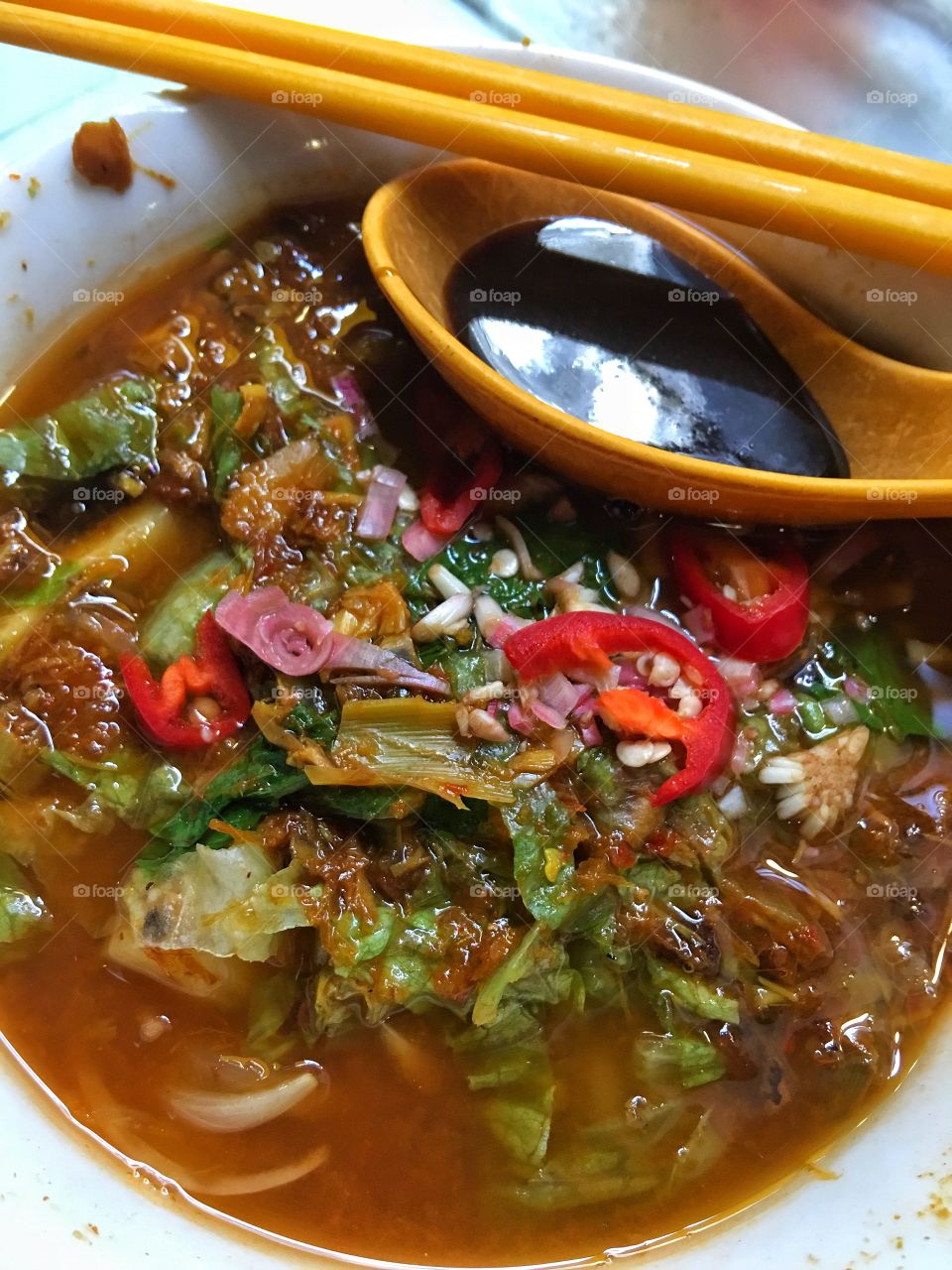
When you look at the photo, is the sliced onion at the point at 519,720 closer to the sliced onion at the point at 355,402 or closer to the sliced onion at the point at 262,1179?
the sliced onion at the point at 355,402

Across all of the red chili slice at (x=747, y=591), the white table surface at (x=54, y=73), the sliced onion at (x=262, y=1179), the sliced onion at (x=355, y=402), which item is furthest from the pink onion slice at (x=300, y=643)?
the white table surface at (x=54, y=73)

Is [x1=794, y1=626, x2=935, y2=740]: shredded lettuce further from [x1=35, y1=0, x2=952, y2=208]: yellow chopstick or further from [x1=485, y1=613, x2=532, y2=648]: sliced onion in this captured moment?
[x1=35, y1=0, x2=952, y2=208]: yellow chopstick

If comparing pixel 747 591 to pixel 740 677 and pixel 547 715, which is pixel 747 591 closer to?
pixel 740 677

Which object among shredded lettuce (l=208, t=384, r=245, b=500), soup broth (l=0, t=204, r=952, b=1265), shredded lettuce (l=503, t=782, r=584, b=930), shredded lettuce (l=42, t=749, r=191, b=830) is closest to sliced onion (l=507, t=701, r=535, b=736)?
soup broth (l=0, t=204, r=952, b=1265)

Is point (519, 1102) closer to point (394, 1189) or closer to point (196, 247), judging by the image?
point (394, 1189)

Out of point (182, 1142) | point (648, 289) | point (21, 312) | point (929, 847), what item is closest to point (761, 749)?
point (929, 847)

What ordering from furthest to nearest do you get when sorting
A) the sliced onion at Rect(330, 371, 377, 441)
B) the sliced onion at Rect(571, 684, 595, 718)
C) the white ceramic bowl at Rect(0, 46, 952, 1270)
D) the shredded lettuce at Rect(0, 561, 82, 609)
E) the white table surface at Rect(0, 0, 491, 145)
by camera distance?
the white table surface at Rect(0, 0, 491, 145) → the sliced onion at Rect(330, 371, 377, 441) → the shredded lettuce at Rect(0, 561, 82, 609) → the sliced onion at Rect(571, 684, 595, 718) → the white ceramic bowl at Rect(0, 46, 952, 1270)
